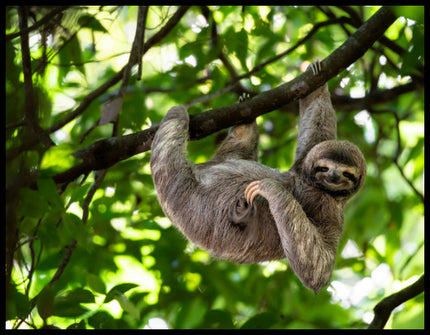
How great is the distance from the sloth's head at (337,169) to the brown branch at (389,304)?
4.95 ft

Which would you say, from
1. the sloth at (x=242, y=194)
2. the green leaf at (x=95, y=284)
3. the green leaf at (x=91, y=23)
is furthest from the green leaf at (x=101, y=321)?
the green leaf at (x=91, y=23)

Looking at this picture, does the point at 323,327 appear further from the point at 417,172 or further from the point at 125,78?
the point at 125,78

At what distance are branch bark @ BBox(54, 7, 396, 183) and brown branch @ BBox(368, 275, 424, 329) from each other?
2.64 meters

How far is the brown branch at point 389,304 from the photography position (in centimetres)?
592

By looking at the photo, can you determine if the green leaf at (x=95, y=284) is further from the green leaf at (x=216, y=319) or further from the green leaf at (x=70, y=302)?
the green leaf at (x=216, y=319)

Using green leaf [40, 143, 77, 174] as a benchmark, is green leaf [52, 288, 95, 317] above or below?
below

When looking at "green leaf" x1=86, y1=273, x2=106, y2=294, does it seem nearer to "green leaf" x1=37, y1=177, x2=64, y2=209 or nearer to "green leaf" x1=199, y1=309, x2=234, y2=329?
"green leaf" x1=199, y1=309, x2=234, y2=329

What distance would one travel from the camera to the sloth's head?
676cm

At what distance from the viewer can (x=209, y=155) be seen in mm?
9867

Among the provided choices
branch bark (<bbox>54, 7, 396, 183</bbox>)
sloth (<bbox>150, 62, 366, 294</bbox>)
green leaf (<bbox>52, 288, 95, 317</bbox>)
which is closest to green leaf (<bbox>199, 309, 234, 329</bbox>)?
sloth (<bbox>150, 62, 366, 294</bbox>)

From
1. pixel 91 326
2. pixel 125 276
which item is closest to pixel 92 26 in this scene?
pixel 91 326

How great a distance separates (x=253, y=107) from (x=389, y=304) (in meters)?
2.80

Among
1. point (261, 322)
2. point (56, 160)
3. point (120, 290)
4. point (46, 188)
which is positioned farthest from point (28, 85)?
point (261, 322)

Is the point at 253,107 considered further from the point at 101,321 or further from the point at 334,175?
the point at 101,321
